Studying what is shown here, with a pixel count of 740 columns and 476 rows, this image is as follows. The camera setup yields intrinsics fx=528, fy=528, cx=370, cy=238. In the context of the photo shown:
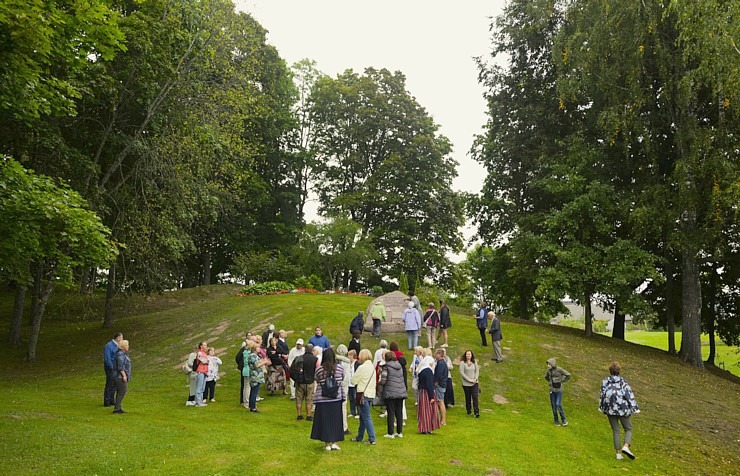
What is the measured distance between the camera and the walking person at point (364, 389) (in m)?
11.3

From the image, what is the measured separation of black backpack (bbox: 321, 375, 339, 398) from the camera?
10406 millimetres

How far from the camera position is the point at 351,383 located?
12109 millimetres

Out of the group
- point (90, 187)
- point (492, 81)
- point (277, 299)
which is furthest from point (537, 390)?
point (492, 81)

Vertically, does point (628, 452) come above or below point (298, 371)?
below

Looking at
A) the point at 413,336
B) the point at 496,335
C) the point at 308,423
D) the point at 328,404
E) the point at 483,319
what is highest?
the point at 483,319

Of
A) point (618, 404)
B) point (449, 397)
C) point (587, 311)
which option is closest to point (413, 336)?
point (449, 397)

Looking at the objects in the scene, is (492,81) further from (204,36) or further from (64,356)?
(64,356)

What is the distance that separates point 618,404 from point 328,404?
6.46 metres

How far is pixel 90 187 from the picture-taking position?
21984 mm

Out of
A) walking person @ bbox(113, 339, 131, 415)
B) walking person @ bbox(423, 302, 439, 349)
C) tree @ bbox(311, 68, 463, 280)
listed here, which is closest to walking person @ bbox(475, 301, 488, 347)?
walking person @ bbox(423, 302, 439, 349)

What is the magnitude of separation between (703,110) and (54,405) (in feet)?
93.0

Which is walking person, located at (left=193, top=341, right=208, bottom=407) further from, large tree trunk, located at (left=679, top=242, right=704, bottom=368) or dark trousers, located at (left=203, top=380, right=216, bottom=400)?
large tree trunk, located at (left=679, top=242, right=704, bottom=368)

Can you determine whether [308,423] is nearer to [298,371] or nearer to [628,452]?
[298,371]

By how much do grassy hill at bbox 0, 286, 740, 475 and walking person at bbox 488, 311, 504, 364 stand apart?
38 cm
